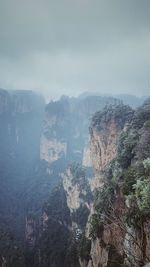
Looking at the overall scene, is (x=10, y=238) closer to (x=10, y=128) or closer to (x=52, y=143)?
(x=52, y=143)

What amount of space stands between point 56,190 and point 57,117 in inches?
2562

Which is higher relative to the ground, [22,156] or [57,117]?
[57,117]

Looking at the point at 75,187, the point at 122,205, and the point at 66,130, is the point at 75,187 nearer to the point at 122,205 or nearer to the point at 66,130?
the point at 122,205

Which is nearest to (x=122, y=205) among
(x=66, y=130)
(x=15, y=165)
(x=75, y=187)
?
(x=75, y=187)

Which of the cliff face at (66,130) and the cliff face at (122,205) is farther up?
the cliff face at (66,130)

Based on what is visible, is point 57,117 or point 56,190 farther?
point 57,117

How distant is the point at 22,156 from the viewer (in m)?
173

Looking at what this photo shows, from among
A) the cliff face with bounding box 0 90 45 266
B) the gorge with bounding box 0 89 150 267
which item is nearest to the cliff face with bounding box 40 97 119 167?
the gorge with bounding box 0 89 150 267

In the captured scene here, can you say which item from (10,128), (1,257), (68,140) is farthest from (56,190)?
(10,128)

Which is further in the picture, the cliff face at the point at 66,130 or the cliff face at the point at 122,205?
the cliff face at the point at 66,130

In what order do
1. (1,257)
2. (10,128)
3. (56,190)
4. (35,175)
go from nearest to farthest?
(1,257) < (56,190) < (35,175) < (10,128)

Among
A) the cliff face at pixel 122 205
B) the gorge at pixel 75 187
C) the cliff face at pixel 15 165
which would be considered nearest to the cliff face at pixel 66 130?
the gorge at pixel 75 187

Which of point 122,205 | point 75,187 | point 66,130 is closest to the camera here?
point 122,205

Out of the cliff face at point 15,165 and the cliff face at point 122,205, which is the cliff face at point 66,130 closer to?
the cliff face at point 15,165
